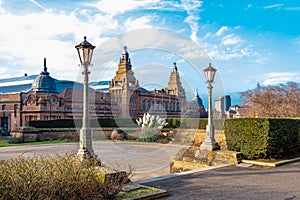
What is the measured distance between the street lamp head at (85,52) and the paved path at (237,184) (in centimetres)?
342

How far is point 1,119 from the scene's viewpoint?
136 ft

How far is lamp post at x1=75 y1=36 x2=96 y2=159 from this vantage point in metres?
6.95

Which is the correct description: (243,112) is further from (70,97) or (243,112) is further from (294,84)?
(70,97)

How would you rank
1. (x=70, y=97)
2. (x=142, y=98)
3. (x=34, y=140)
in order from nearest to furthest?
(x=34, y=140)
(x=70, y=97)
(x=142, y=98)

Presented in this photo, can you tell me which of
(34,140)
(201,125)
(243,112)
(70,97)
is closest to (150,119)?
(201,125)

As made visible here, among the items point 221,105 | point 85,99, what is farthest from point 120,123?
point 85,99

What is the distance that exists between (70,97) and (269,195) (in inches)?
1470

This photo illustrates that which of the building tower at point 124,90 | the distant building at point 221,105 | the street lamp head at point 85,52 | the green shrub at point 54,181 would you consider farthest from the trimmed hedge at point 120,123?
the building tower at point 124,90

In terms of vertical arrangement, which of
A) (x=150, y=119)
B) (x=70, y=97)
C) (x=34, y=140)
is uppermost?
(x=70, y=97)

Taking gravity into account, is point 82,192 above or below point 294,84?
below

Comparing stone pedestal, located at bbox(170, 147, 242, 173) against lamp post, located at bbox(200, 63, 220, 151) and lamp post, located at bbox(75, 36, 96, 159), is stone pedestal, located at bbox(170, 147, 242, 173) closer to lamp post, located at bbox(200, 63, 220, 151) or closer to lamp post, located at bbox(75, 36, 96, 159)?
lamp post, located at bbox(200, 63, 220, 151)

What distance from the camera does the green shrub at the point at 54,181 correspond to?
413 cm

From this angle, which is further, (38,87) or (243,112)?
(38,87)

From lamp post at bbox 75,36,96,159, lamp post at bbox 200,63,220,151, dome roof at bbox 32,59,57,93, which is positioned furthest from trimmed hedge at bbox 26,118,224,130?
dome roof at bbox 32,59,57,93
